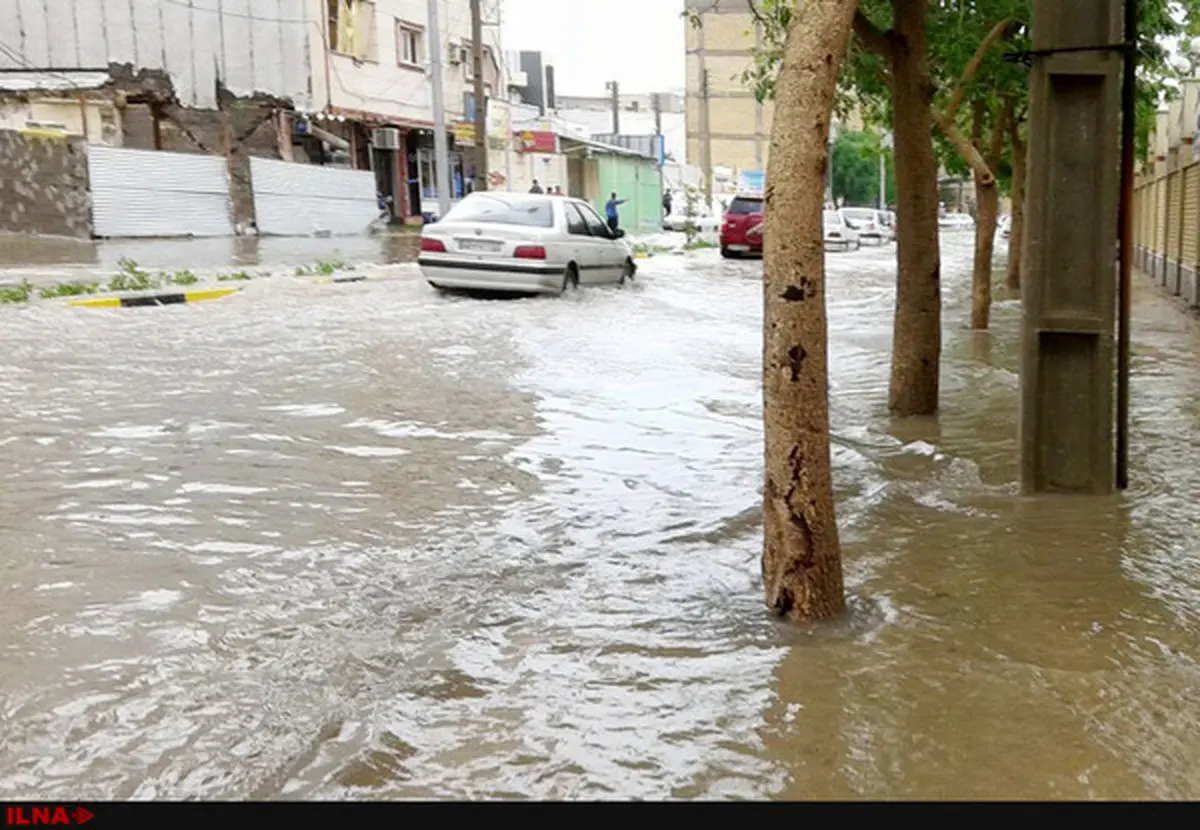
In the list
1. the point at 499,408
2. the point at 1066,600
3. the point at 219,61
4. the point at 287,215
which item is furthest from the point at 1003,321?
the point at 219,61

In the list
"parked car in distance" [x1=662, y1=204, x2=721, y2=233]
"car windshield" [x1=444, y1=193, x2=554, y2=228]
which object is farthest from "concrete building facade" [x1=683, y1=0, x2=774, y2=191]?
"car windshield" [x1=444, y1=193, x2=554, y2=228]

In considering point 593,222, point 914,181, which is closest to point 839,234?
point 593,222

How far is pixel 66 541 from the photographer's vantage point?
4.96 meters

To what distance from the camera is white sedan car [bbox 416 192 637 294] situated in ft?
49.6

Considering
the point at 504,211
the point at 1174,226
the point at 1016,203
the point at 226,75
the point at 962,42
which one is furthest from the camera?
the point at 226,75

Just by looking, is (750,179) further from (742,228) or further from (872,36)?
(872,36)

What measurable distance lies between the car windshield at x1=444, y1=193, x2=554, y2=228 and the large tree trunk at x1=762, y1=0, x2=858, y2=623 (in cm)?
1175

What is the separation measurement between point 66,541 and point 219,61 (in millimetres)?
25255

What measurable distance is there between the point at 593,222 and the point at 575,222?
845 millimetres

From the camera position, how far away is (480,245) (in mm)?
15156

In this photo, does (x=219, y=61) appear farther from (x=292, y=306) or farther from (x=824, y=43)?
(x=824, y=43)

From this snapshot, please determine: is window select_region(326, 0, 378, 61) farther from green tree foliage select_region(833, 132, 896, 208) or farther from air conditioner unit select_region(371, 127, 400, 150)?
green tree foliage select_region(833, 132, 896, 208)

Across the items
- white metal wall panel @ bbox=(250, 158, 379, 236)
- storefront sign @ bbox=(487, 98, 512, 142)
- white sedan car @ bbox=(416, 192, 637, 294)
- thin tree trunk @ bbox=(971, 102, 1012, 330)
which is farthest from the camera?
storefront sign @ bbox=(487, 98, 512, 142)

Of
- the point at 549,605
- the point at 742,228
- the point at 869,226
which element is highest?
the point at 869,226
